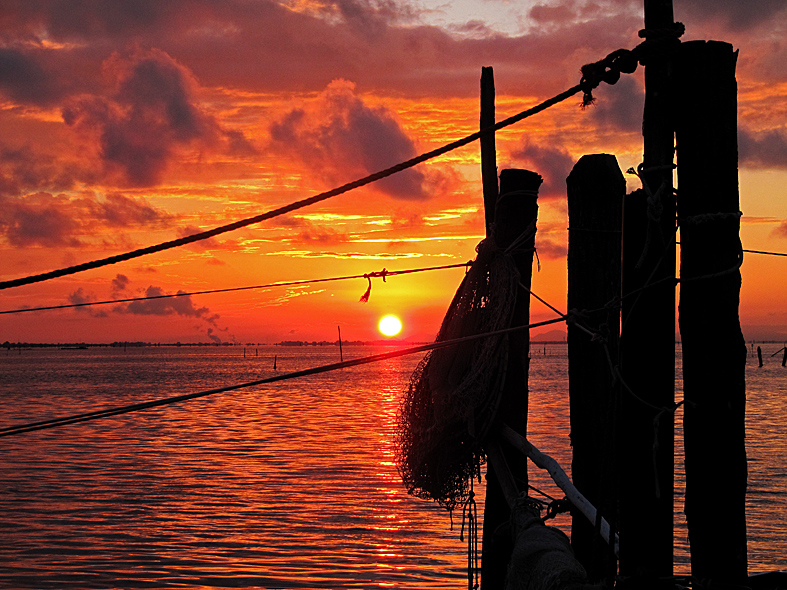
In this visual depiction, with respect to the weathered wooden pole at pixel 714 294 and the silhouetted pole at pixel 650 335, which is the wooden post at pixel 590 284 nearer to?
the silhouetted pole at pixel 650 335

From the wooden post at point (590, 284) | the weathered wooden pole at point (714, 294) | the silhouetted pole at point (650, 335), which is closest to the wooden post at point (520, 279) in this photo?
the wooden post at point (590, 284)

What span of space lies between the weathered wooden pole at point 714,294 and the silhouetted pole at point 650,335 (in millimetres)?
91

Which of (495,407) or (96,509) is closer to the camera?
(495,407)

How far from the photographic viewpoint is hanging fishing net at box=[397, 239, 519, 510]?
6020 mm

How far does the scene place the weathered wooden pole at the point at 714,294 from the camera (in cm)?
329

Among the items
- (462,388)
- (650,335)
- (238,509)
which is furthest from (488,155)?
(238,509)

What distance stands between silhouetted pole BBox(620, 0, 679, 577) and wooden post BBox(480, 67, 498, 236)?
2.97m

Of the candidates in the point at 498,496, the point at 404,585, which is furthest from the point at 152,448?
the point at 498,496

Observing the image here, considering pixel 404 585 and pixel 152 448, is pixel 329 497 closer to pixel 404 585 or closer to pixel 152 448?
pixel 404 585

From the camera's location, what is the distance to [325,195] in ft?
14.9

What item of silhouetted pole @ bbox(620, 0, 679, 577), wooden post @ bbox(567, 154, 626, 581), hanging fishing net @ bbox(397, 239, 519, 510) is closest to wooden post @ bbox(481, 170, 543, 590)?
hanging fishing net @ bbox(397, 239, 519, 510)

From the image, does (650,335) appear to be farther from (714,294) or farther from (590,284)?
(590,284)

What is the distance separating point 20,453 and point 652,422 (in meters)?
24.8

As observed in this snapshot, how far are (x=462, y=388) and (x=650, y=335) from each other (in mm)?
2711
